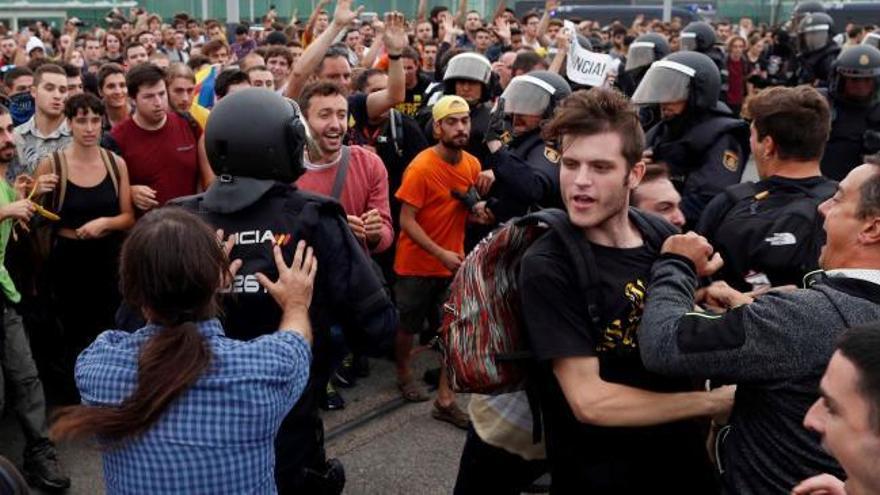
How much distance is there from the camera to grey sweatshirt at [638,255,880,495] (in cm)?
216

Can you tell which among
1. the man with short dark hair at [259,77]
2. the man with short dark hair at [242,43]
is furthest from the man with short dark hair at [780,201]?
the man with short dark hair at [242,43]

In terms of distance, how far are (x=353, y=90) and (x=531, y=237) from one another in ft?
16.2

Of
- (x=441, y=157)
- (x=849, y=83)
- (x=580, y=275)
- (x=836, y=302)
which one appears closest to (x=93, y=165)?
(x=441, y=157)

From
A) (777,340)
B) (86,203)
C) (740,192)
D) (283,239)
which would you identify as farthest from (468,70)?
(777,340)

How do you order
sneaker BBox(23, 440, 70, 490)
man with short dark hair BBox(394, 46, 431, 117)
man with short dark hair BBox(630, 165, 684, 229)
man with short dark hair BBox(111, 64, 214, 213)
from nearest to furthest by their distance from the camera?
man with short dark hair BBox(630, 165, 684, 229), sneaker BBox(23, 440, 70, 490), man with short dark hair BBox(111, 64, 214, 213), man with short dark hair BBox(394, 46, 431, 117)

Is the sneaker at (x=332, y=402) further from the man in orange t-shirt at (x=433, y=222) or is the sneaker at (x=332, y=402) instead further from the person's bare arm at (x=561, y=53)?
the person's bare arm at (x=561, y=53)

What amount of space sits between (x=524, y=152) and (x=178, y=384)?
3.41m

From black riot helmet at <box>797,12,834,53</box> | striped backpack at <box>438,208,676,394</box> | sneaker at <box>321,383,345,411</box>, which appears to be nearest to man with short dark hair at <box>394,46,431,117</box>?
sneaker at <box>321,383,345,411</box>

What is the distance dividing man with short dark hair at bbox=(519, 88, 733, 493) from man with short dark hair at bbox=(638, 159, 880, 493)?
0.48ft

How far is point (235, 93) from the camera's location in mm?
3014

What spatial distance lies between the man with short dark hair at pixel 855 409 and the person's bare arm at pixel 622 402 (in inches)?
26.7

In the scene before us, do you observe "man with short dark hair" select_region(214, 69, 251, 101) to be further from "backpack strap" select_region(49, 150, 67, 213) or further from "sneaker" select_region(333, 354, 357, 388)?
"sneaker" select_region(333, 354, 357, 388)

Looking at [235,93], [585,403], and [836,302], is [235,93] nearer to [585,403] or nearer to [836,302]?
[585,403]

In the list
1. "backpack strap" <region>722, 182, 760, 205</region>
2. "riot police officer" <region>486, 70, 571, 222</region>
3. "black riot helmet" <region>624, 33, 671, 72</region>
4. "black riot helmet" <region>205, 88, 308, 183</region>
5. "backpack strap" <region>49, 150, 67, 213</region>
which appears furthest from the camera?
"black riot helmet" <region>624, 33, 671, 72</region>
